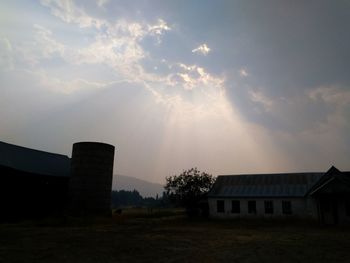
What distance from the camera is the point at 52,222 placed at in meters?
27.4

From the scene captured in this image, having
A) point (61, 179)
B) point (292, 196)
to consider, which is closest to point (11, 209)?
point (61, 179)

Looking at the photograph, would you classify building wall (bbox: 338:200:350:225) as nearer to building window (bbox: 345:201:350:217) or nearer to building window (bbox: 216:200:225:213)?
building window (bbox: 345:201:350:217)

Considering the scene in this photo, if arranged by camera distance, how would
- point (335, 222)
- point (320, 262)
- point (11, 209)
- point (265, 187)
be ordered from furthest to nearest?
point (265, 187) → point (11, 209) → point (335, 222) → point (320, 262)

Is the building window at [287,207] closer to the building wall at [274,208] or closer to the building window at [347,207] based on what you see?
the building wall at [274,208]

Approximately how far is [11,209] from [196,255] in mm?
26068

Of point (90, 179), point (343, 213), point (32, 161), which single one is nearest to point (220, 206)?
point (343, 213)

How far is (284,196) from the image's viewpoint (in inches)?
1284

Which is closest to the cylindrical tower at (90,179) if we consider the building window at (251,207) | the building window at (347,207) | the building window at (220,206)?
the building window at (220,206)

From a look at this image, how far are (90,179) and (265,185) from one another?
19.5 m

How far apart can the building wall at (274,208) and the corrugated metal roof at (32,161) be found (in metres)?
19.4

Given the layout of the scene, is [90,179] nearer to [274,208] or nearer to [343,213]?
[274,208]

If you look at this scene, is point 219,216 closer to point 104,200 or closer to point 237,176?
point 237,176

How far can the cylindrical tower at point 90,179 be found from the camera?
3472cm

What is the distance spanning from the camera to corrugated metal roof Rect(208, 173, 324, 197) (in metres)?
33.4
